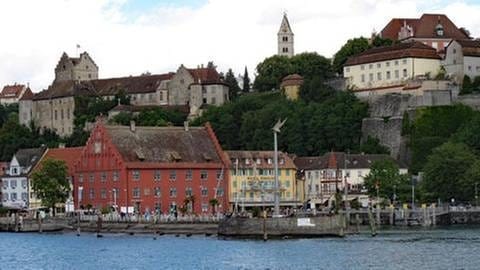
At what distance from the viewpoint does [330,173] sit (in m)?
131

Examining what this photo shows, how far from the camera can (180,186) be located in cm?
11762

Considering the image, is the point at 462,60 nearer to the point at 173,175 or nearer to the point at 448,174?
the point at 448,174

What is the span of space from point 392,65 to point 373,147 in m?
11.2

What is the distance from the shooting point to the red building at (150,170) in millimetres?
115625

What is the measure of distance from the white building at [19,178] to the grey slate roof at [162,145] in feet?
64.7

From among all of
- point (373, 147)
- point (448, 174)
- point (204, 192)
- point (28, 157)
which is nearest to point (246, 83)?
point (373, 147)

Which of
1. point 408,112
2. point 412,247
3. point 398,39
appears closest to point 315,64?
point 398,39

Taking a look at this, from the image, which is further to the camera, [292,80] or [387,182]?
[292,80]

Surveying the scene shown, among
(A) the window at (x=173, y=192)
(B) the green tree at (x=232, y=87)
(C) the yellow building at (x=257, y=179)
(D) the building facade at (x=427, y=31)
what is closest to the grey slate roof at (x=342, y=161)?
(C) the yellow building at (x=257, y=179)

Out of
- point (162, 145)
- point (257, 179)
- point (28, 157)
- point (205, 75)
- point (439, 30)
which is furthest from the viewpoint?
point (205, 75)

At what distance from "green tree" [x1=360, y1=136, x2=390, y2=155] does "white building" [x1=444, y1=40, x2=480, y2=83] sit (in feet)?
38.9

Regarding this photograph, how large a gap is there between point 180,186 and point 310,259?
44.5 meters

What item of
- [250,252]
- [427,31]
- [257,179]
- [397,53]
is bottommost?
[250,252]

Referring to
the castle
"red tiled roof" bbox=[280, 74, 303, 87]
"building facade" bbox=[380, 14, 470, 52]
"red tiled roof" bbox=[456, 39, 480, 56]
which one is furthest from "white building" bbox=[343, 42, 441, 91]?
the castle
